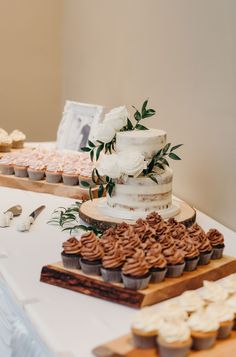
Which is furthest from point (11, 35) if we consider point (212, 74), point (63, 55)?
point (212, 74)

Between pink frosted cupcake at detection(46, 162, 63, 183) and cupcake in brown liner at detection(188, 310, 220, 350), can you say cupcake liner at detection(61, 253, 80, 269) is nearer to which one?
cupcake in brown liner at detection(188, 310, 220, 350)

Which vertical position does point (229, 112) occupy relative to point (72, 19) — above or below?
below

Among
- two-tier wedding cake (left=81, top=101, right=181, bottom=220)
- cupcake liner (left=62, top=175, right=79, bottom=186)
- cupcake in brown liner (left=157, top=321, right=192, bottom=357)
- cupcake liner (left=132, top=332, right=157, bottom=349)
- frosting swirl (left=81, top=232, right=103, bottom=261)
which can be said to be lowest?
cupcake liner (left=62, top=175, right=79, bottom=186)

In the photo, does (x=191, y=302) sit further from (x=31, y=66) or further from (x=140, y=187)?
(x=31, y=66)

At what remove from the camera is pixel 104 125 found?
1.56 m

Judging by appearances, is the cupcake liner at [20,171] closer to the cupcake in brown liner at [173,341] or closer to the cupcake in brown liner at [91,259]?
the cupcake in brown liner at [91,259]

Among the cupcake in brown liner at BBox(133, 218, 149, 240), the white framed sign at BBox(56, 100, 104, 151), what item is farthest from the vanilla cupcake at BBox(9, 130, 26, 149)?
the cupcake in brown liner at BBox(133, 218, 149, 240)

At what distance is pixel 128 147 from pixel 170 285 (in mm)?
460

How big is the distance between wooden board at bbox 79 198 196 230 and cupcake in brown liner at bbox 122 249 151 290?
365mm

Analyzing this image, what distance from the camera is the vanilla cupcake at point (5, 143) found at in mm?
2338

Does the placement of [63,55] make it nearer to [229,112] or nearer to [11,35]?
[11,35]

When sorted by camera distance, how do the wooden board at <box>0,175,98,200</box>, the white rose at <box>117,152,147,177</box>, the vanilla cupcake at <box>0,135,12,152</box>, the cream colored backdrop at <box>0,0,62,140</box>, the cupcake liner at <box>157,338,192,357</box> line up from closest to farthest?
the cupcake liner at <box>157,338,192,357</box> < the white rose at <box>117,152,147,177</box> < the wooden board at <box>0,175,98,200</box> < the vanilla cupcake at <box>0,135,12,152</box> < the cream colored backdrop at <box>0,0,62,140</box>

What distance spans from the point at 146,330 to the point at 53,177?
3.49 ft

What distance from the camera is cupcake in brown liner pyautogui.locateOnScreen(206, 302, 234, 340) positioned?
3.18 feet
